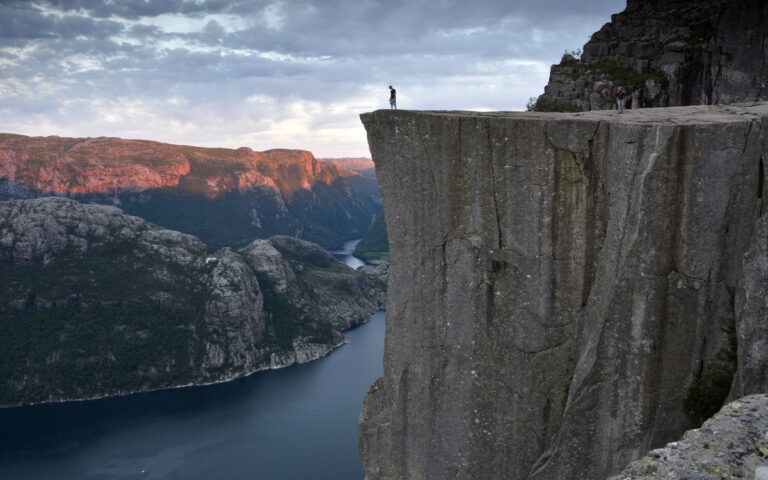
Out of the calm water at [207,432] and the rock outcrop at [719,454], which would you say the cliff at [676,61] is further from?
the calm water at [207,432]

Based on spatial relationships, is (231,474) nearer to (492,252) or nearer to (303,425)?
(303,425)

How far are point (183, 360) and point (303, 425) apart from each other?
58200 millimetres

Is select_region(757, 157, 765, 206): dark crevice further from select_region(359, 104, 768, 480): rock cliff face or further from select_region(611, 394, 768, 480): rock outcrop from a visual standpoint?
select_region(611, 394, 768, 480): rock outcrop

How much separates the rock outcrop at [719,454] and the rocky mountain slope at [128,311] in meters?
143

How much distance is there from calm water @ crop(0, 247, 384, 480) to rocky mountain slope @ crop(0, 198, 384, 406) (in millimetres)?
9653

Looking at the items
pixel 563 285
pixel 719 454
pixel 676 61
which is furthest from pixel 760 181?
pixel 676 61

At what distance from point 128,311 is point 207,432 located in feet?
221

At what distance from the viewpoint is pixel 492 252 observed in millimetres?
18078

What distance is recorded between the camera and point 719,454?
324 inches

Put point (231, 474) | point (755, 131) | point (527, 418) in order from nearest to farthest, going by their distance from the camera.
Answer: point (755, 131) < point (527, 418) < point (231, 474)

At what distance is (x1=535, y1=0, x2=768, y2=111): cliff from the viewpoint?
3503 cm

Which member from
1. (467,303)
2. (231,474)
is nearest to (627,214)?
(467,303)

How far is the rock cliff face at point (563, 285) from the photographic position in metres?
14.2

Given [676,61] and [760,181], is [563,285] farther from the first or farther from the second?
[676,61]
